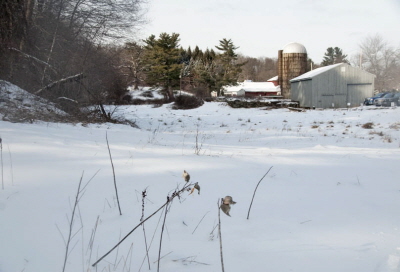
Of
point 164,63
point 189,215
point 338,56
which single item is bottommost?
point 189,215

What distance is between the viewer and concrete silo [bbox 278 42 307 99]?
37.1 metres

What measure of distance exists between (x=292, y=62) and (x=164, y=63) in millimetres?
14458

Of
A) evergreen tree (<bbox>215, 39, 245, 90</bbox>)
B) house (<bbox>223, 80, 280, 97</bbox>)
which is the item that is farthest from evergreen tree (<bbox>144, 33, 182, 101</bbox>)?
house (<bbox>223, 80, 280, 97</bbox>)

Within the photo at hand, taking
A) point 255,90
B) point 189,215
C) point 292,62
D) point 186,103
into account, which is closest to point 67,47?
point 189,215

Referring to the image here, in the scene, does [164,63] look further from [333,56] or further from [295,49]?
[333,56]

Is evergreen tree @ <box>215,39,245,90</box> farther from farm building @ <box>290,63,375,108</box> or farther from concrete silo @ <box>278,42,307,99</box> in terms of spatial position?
farm building @ <box>290,63,375,108</box>

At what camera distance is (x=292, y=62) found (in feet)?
122

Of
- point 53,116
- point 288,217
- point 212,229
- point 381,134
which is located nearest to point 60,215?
point 212,229

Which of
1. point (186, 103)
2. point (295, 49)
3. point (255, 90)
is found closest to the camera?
point (186, 103)

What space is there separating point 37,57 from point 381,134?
39.3 ft

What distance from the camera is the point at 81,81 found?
40.8 feet

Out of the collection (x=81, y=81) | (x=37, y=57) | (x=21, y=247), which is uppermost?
(x=37, y=57)

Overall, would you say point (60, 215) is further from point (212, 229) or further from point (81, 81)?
point (81, 81)

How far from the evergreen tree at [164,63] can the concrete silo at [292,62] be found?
1199 centimetres
